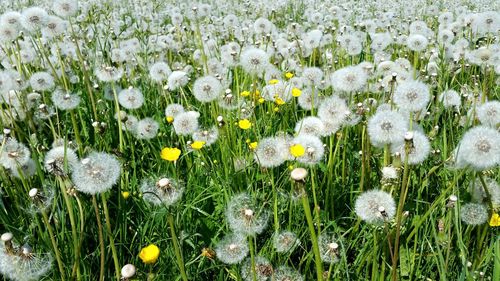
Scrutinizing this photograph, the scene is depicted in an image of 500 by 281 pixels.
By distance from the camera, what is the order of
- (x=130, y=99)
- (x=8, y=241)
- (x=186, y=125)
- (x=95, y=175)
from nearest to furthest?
1. (x=8, y=241)
2. (x=95, y=175)
3. (x=186, y=125)
4. (x=130, y=99)

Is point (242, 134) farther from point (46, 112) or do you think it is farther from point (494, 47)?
point (494, 47)

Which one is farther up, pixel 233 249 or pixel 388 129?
pixel 388 129

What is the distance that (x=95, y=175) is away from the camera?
4.37 ft

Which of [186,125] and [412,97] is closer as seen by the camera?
[412,97]

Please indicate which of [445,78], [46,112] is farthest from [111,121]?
[445,78]

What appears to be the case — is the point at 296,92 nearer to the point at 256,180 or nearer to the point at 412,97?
the point at 256,180

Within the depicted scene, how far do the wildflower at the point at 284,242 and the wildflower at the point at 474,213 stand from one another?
562 millimetres

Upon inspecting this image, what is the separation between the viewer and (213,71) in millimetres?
3340

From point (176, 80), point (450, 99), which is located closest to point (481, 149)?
point (450, 99)

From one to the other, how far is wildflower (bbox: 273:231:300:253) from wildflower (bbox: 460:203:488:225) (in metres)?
0.56

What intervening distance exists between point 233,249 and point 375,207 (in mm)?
461

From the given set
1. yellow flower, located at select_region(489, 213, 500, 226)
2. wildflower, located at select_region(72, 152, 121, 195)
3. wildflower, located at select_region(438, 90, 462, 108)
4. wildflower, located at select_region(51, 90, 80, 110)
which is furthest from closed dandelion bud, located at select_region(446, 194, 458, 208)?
wildflower, located at select_region(51, 90, 80, 110)

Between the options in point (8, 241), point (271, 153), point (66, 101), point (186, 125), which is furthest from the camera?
point (66, 101)

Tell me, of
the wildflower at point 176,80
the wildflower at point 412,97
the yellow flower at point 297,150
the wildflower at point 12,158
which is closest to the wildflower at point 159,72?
the wildflower at point 176,80
